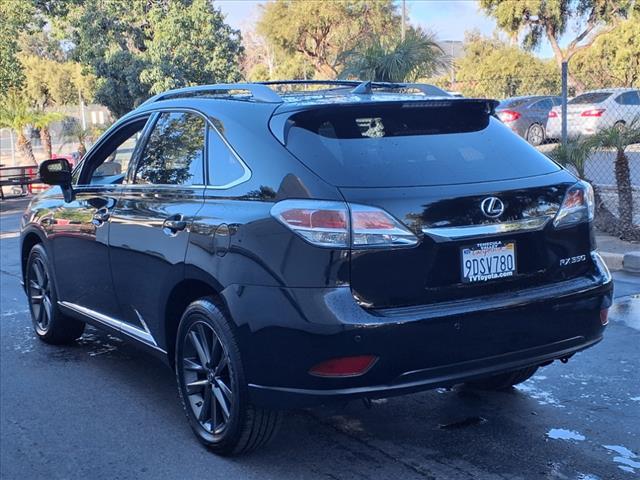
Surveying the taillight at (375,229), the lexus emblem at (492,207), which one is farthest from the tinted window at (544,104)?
the taillight at (375,229)

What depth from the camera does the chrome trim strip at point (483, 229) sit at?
3.44 meters

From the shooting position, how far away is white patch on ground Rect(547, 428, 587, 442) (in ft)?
13.4

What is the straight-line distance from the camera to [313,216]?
134 inches

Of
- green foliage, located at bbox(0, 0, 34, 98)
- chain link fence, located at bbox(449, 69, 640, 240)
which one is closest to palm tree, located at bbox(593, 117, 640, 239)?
chain link fence, located at bbox(449, 69, 640, 240)

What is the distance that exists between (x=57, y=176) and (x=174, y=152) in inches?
53.6

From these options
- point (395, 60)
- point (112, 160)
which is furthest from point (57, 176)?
point (395, 60)

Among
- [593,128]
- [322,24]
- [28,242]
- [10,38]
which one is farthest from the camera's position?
[322,24]

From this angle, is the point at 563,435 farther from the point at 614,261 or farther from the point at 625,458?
the point at 614,261

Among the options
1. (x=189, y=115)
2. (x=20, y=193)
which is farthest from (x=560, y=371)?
(x=20, y=193)

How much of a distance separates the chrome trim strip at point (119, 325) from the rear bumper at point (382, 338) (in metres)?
1.11

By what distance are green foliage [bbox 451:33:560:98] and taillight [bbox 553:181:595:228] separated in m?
19.0

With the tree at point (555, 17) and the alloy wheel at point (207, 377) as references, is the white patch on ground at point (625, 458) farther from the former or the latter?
the tree at point (555, 17)

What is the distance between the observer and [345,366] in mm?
3357

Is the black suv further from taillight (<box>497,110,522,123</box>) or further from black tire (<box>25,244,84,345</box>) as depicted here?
taillight (<box>497,110,522,123</box>)
